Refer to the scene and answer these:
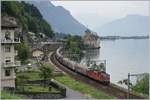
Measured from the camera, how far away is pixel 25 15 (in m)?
50.1

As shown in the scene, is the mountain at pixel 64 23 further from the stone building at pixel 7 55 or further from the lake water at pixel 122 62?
the stone building at pixel 7 55

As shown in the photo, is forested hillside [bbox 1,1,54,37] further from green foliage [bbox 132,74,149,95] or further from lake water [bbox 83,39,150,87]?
green foliage [bbox 132,74,149,95]

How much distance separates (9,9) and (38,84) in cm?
2034

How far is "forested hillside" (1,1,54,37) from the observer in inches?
1470

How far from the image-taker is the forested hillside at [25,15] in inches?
1470

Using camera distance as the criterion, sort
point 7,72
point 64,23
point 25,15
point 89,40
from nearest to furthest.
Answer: point 7,72 < point 25,15 < point 89,40 < point 64,23

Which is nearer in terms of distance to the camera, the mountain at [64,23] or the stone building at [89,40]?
the stone building at [89,40]

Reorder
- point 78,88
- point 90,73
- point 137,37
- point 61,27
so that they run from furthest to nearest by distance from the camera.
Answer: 1. point 137,37
2. point 61,27
3. point 90,73
4. point 78,88

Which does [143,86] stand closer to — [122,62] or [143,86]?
[143,86]

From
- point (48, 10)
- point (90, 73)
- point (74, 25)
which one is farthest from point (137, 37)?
point (90, 73)

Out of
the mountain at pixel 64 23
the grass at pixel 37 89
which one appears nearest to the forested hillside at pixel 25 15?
the grass at pixel 37 89

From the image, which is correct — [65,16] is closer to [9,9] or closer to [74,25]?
[74,25]

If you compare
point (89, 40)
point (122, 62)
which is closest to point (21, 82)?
point (122, 62)

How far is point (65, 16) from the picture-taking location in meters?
116
